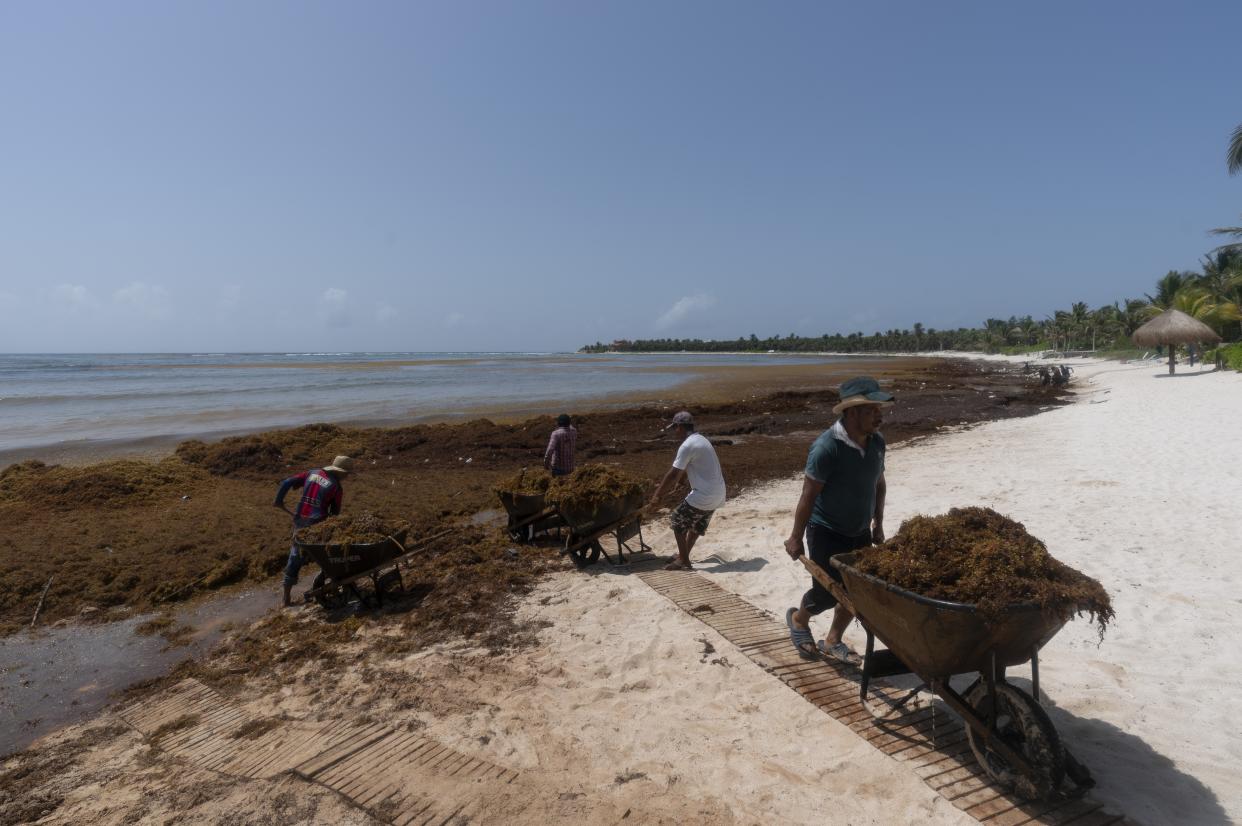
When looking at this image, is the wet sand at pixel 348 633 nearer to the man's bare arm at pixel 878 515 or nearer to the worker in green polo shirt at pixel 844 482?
the worker in green polo shirt at pixel 844 482

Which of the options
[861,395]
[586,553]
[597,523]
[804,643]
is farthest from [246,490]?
[861,395]

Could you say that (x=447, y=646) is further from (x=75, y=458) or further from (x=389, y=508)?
(x=75, y=458)

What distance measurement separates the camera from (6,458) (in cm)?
1598

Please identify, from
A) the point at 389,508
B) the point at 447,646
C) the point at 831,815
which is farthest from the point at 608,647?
the point at 389,508

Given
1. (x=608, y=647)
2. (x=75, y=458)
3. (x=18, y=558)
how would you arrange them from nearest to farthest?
(x=608, y=647) → (x=18, y=558) → (x=75, y=458)

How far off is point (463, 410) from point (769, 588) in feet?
71.6

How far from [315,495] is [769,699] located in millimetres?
4843

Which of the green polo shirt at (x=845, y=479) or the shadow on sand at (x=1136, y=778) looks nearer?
the shadow on sand at (x=1136, y=778)

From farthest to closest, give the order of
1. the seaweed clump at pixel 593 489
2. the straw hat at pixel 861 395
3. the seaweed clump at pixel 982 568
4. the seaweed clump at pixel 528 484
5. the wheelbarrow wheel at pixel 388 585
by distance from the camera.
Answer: the seaweed clump at pixel 528 484 → the seaweed clump at pixel 593 489 → the wheelbarrow wheel at pixel 388 585 → the straw hat at pixel 861 395 → the seaweed clump at pixel 982 568

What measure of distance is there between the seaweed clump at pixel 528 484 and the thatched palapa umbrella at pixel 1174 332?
3174cm

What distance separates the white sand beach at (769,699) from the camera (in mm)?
3139

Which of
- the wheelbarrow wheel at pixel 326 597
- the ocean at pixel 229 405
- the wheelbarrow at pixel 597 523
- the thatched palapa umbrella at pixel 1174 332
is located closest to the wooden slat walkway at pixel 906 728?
the wheelbarrow at pixel 597 523

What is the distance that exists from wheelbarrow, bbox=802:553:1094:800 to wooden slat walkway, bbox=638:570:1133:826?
0.10 metres

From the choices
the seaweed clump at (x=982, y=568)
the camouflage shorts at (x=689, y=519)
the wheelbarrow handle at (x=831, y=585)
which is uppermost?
the seaweed clump at (x=982, y=568)
